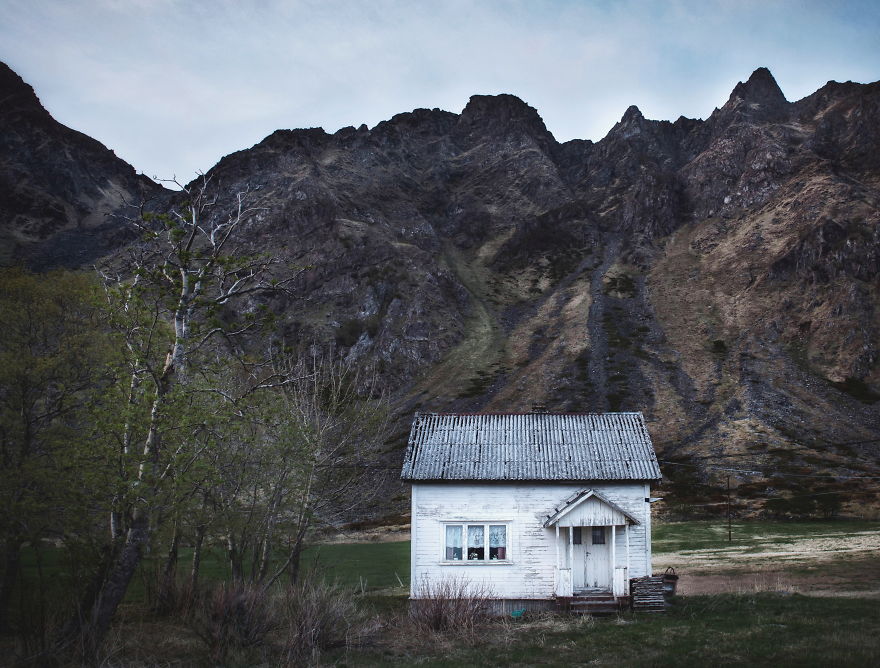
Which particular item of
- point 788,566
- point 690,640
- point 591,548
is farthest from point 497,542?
point 788,566

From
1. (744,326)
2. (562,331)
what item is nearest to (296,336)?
(562,331)

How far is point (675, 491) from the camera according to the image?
67.9 m

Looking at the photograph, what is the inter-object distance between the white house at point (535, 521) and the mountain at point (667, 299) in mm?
44107

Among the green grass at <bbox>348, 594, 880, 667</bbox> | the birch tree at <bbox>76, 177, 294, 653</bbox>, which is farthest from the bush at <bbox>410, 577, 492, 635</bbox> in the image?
the birch tree at <bbox>76, 177, 294, 653</bbox>

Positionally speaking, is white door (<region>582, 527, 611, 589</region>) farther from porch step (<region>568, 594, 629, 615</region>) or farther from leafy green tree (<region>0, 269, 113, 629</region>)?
leafy green tree (<region>0, 269, 113, 629</region>)

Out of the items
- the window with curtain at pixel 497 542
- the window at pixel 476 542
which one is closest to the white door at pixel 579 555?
the window with curtain at pixel 497 542

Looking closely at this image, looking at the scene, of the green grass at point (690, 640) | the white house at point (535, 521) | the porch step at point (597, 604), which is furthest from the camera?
the white house at point (535, 521)

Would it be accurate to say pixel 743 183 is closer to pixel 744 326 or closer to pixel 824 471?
pixel 744 326

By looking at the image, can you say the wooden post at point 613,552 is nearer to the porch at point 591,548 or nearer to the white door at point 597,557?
the porch at point 591,548

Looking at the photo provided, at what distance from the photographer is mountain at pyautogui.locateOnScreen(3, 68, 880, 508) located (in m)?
87.4

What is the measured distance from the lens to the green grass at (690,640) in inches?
564

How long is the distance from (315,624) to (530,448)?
13.9 metres

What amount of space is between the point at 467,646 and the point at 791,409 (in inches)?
3345

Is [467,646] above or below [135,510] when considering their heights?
below
